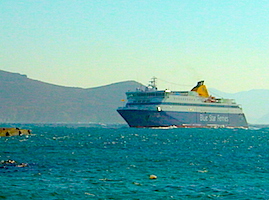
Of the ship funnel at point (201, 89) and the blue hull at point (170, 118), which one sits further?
the ship funnel at point (201, 89)

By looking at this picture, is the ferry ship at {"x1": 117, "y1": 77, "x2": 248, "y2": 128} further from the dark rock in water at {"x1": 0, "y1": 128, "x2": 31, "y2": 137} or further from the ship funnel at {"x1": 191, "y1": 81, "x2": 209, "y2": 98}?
the dark rock in water at {"x1": 0, "y1": 128, "x2": 31, "y2": 137}

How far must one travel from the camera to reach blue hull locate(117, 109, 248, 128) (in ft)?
459

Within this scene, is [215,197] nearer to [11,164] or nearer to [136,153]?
[11,164]

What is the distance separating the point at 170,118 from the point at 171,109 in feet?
8.78

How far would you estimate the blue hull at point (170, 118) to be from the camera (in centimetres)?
14000

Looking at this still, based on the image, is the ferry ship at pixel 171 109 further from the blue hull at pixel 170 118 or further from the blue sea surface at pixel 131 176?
the blue sea surface at pixel 131 176

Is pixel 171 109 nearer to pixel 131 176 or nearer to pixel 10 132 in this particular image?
pixel 10 132

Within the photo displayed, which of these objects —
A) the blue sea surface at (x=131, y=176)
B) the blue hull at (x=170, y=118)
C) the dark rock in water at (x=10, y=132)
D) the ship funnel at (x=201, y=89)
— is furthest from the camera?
the ship funnel at (x=201, y=89)

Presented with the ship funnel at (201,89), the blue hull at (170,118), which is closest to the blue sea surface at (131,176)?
the blue hull at (170,118)

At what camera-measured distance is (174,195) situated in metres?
32.9

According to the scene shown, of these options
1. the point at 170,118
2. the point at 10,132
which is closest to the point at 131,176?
the point at 10,132

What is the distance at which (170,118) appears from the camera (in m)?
143

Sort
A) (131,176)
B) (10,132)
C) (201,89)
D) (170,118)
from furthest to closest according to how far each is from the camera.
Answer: (201,89) → (170,118) → (10,132) → (131,176)

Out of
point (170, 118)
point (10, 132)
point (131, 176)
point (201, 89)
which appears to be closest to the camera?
point (131, 176)
